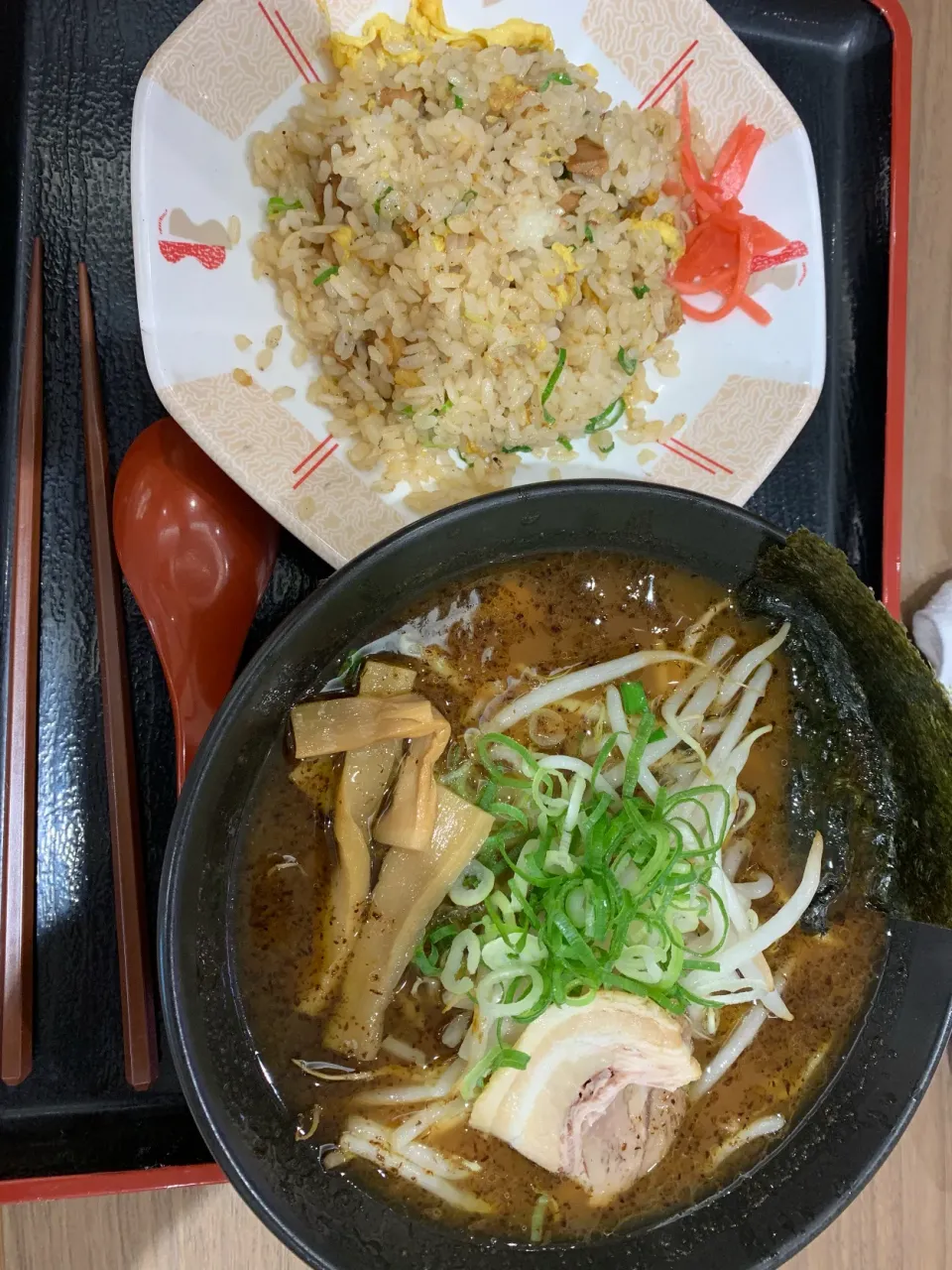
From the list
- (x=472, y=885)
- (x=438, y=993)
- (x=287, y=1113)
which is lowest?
(x=287, y=1113)

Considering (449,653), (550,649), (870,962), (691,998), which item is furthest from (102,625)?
(870,962)

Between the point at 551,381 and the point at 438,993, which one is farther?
the point at 551,381

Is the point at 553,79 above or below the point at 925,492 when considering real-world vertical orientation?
above

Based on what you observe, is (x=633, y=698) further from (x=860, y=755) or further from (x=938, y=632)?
(x=938, y=632)

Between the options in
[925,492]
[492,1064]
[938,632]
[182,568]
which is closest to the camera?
[492,1064]

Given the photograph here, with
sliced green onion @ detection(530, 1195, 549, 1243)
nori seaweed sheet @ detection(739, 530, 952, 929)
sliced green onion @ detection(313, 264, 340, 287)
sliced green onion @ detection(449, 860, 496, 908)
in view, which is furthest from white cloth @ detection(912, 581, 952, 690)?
sliced green onion @ detection(313, 264, 340, 287)

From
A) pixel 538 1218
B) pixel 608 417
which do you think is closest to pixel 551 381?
pixel 608 417

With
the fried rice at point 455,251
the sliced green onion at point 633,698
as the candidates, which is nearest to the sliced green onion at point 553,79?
the fried rice at point 455,251
